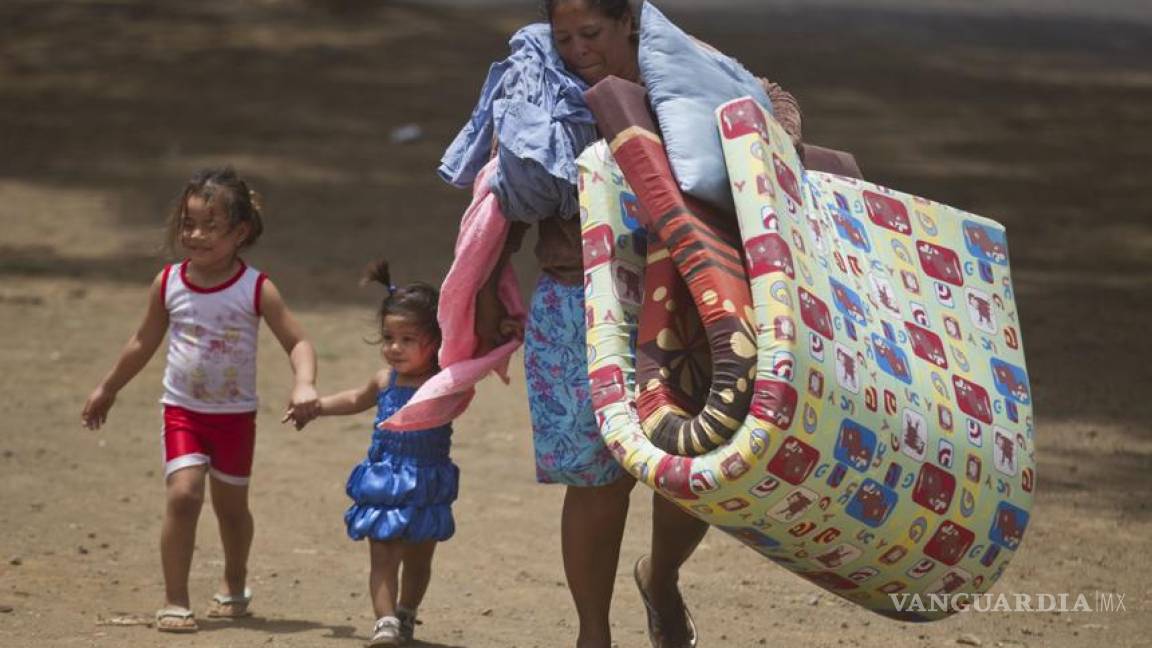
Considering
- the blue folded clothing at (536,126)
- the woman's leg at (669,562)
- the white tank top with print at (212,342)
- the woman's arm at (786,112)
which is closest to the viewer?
the blue folded clothing at (536,126)

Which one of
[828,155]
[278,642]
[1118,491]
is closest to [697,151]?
[828,155]

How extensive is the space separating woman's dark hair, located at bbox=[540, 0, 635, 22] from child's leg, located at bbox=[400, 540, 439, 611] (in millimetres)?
1612

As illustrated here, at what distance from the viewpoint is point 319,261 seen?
1096cm

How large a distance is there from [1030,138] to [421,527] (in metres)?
10.7

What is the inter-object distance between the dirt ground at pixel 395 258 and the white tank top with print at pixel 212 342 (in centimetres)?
71

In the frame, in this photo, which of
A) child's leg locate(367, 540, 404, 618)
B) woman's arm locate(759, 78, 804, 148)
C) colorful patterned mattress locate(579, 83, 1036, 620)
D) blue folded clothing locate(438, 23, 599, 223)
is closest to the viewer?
colorful patterned mattress locate(579, 83, 1036, 620)

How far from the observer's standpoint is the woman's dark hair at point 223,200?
519cm

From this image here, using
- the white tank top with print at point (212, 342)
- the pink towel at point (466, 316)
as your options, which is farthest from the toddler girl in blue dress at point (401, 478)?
the white tank top with print at point (212, 342)

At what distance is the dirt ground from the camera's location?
562 cm

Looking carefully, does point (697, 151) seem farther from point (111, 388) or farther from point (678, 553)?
point (111, 388)

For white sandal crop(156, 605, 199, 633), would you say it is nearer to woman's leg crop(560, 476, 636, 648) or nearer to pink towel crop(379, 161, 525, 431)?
pink towel crop(379, 161, 525, 431)

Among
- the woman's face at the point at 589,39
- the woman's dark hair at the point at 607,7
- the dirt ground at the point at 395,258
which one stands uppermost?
the woman's dark hair at the point at 607,7

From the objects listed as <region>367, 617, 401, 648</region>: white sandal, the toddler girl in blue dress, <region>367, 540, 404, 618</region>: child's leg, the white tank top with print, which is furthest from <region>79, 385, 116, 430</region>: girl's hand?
<region>367, 617, 401, 648</region>: white sandal

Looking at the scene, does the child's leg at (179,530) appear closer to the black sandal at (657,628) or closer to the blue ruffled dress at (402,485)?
the blue ruffled dress at (402,485)
